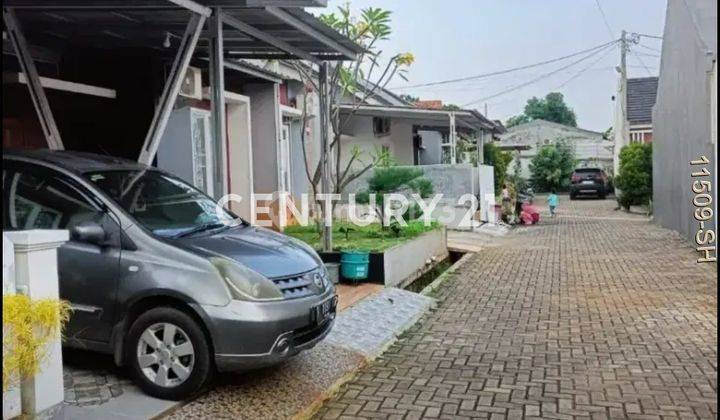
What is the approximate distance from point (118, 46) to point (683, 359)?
7499mm

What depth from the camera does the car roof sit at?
514 cm

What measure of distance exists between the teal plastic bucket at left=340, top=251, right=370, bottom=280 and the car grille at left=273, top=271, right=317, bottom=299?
3.94 metres

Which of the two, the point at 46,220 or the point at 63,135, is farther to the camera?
the point at 63,135

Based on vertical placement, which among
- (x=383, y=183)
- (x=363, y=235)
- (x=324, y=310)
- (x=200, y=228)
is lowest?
(x=324, y=310)

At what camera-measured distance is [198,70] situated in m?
9.49

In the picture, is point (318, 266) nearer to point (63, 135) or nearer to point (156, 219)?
point (156, 219)

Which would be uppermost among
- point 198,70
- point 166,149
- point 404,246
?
point 198,70

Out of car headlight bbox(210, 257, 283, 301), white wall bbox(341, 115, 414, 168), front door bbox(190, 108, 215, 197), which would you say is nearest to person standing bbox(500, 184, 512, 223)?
white wall bbox(341, 115, 414, 168)

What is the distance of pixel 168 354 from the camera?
4.80m

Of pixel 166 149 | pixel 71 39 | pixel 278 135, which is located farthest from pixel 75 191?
pixel 278 135

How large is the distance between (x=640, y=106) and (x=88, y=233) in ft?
113

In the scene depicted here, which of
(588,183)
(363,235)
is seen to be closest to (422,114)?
(363,235)

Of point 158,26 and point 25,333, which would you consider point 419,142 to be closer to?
point 158,26

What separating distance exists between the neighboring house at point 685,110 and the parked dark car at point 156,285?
37.0ft
